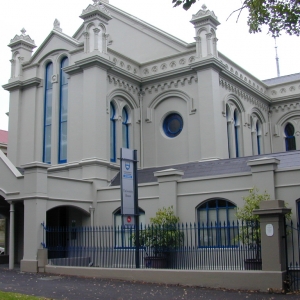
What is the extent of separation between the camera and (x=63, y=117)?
26875 millimetres

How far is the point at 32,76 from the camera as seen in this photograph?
28.7 m

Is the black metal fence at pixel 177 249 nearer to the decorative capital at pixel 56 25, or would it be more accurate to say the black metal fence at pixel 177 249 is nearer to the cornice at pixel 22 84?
the cornice at pixel 22 84

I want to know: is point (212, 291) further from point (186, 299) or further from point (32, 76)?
point (32, 76)

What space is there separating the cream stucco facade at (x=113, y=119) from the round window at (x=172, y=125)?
0.10 metres

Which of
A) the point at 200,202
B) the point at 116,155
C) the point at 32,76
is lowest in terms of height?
the point at 200,202

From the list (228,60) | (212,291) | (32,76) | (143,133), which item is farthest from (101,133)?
(212,291)

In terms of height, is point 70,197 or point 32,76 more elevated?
point 32,76

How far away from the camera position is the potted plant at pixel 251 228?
16.5 metres

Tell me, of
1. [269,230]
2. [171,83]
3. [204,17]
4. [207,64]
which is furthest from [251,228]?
[204,17]

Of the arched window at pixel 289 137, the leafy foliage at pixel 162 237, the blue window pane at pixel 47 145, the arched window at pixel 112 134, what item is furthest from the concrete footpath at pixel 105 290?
the arched window at pixel 289 137

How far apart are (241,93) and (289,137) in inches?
218

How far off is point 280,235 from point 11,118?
19.4 m

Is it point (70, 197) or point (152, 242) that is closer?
point (152, 242)


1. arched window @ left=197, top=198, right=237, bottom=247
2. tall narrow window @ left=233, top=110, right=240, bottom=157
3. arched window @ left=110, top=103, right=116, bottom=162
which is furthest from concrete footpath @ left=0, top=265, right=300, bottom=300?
tall narrow window @ left=233, top=110, right=240, bottom=157
